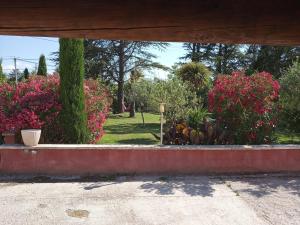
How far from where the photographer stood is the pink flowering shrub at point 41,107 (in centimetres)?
916

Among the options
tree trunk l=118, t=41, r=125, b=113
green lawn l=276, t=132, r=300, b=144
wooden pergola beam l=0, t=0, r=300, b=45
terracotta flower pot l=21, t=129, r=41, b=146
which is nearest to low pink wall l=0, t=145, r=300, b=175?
terracotta flower pot l=21, t=129, r=41, b=146

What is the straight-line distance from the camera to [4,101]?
31.4 feet

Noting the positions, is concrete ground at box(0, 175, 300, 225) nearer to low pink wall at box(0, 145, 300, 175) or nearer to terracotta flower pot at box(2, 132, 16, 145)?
low pink wall at box(0, 145, 300, 175)

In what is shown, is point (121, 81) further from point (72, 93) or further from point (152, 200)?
point (152, 200)

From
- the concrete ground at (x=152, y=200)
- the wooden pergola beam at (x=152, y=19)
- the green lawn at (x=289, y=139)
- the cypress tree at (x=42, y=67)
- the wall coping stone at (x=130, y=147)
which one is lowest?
the concrete ground at (x=152, y=200)

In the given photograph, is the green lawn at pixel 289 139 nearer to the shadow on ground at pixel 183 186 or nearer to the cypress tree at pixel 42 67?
the shadow on ground at pixel 183 186

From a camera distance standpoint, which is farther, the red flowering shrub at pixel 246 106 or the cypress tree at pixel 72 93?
the red flowering shrub at pixel 246 106

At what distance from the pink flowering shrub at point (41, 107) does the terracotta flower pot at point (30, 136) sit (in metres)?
0.62

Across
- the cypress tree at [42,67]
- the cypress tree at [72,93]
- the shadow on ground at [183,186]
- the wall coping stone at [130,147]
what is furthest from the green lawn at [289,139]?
the cypress tree at [42,67]

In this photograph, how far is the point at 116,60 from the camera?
3259 centimetres

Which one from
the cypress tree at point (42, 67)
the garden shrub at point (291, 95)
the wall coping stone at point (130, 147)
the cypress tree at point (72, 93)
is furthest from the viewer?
the cypress tree at point (42, 67)

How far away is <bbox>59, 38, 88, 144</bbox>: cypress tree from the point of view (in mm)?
9453

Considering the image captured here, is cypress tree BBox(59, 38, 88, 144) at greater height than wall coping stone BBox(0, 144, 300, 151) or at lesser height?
greater

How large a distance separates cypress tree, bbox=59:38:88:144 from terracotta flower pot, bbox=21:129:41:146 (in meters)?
1.12
